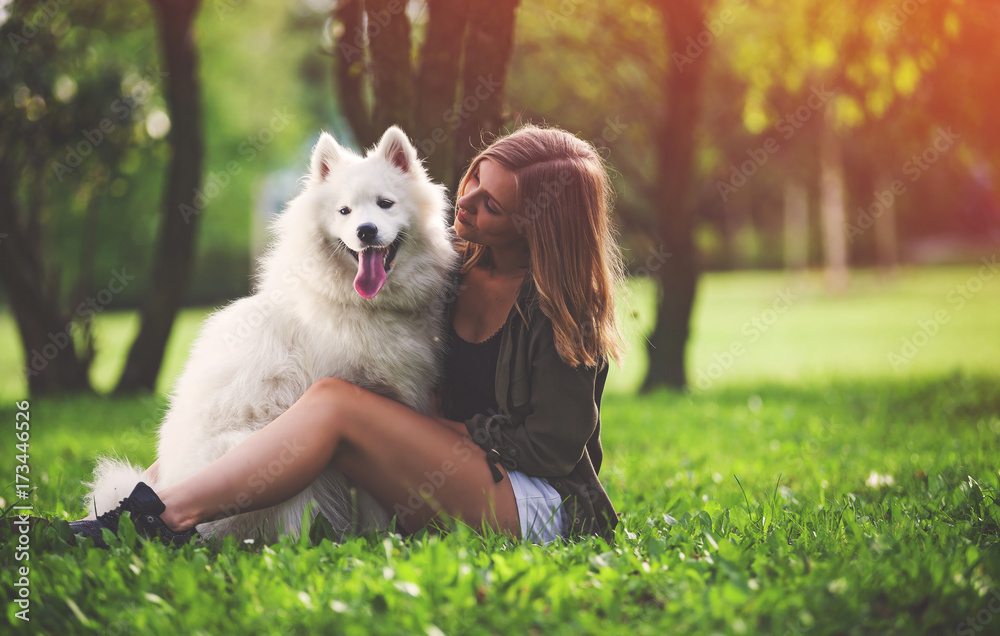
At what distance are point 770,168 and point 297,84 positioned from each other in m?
18.6

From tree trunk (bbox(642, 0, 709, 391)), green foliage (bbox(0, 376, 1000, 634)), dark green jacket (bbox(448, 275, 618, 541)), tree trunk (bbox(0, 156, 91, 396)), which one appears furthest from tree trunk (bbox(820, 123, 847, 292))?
dark green jacket (bbox(448, 275, 618, 541))

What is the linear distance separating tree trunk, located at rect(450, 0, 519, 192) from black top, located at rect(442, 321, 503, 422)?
3.85 feet

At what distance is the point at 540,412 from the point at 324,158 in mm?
1480

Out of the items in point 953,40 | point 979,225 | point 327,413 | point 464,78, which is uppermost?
point 953,40

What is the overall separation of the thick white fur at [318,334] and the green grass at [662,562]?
25cm

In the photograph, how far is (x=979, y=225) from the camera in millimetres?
37500

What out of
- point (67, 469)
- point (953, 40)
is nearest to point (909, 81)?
point (953, 40)

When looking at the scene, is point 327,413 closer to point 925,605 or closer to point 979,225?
point 925,605
